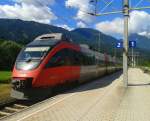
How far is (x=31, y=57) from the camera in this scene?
1894 centimetres

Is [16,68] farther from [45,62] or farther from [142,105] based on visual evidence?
[142,105]

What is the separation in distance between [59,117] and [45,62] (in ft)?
20.8

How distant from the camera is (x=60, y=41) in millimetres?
20891

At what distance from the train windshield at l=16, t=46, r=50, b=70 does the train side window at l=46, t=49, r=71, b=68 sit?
59cm

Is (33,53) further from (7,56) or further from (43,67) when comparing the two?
(7,56)

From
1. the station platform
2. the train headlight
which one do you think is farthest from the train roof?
the station platform

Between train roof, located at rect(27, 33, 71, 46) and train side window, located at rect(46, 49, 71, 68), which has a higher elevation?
train roof, located at rect(27, 33, 71, 46)

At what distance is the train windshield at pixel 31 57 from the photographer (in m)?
18.5

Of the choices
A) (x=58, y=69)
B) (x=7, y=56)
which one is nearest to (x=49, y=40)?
(x=58, y=69)

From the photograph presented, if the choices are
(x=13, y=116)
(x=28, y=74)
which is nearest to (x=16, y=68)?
(x=28, y=74)

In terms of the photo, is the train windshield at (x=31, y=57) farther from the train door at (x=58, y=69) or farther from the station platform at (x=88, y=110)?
the station platform at (x=88, y=110)

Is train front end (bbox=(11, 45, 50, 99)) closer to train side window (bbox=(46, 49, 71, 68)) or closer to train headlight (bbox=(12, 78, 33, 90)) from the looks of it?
train headlight (bbox=(12, 78, 33, 90))

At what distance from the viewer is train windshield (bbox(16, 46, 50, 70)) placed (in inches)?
727

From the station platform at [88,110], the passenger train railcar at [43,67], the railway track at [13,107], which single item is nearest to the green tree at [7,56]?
the passenger train railcar at [43,67]
